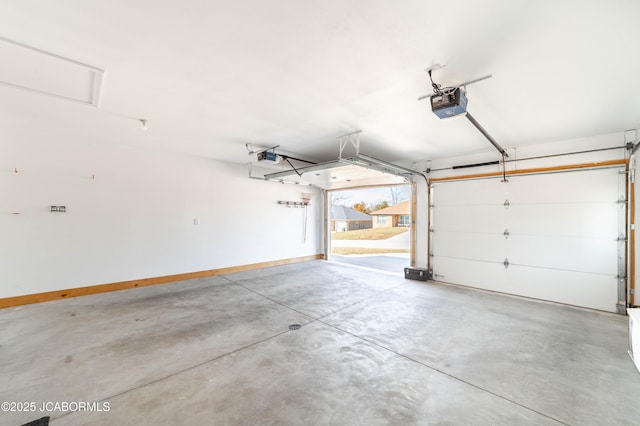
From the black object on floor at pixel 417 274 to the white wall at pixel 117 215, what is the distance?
371 centimetres

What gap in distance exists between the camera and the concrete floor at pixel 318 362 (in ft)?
5.82

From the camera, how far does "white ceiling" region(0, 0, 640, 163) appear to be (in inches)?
65.1

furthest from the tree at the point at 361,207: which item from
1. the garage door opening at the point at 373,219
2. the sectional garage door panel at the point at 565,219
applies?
the sectional garage door panel at the point at 565,219

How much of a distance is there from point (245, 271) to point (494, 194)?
5.84 meters

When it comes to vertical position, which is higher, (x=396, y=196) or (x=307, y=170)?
(x=396, y=196)

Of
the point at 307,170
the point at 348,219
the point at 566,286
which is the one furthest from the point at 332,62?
the point at 348,219

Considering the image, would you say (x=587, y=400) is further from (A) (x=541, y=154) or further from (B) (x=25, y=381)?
(B) (x=25, y=381)

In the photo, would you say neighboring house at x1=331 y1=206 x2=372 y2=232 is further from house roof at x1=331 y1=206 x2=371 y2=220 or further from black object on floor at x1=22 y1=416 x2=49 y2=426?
black object on floor at x1=22 y1=416 x2=49 y2=426

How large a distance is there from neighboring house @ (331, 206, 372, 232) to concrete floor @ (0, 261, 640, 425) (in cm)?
1502

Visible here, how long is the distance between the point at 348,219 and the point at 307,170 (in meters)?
14.2

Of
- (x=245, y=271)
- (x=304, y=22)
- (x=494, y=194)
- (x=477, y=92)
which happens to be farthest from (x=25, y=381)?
(x=494, y=194)

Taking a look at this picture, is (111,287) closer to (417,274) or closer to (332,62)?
(332,62)

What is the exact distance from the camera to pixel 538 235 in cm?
436

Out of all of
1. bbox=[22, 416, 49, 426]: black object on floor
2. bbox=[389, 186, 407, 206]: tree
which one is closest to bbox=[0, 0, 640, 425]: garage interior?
bbox=[22, 416, 49, 426]: black object on floor
